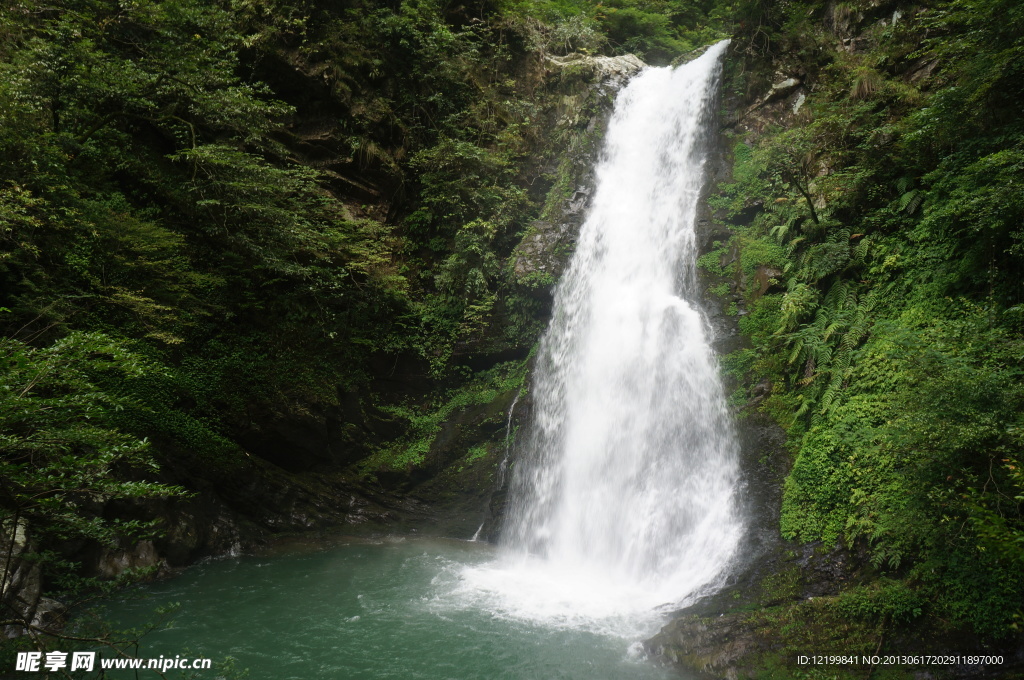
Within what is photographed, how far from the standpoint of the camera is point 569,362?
12.7 meters

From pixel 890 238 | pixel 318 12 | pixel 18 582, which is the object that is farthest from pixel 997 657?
pixel 318 12

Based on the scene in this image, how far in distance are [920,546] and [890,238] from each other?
194 inches

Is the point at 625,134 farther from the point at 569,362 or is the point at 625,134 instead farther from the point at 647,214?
the point at 569,362

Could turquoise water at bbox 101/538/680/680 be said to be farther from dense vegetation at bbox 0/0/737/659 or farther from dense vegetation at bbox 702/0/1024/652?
dense vegetation at bbox 702/0/1024/652

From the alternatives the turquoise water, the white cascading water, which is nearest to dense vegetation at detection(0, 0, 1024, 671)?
the white cascading water

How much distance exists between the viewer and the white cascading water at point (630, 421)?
337 inches

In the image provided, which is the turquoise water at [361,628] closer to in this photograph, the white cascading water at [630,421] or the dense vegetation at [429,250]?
the white cascading water at [630,421]

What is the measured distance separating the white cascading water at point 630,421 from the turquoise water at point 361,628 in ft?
2.05

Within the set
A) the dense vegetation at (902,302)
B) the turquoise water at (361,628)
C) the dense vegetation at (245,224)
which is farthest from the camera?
the dense vegetation at (245,224)

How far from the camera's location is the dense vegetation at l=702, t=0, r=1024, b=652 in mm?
4941

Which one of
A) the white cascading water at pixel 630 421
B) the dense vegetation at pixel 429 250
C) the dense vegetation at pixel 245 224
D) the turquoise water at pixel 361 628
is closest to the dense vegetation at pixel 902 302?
the dense vegetation at pixel 429 250

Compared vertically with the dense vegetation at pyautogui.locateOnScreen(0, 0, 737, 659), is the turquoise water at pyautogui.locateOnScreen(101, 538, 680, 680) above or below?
below

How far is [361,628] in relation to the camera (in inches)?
304

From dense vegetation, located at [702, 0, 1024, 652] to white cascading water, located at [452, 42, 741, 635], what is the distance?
1.16m
